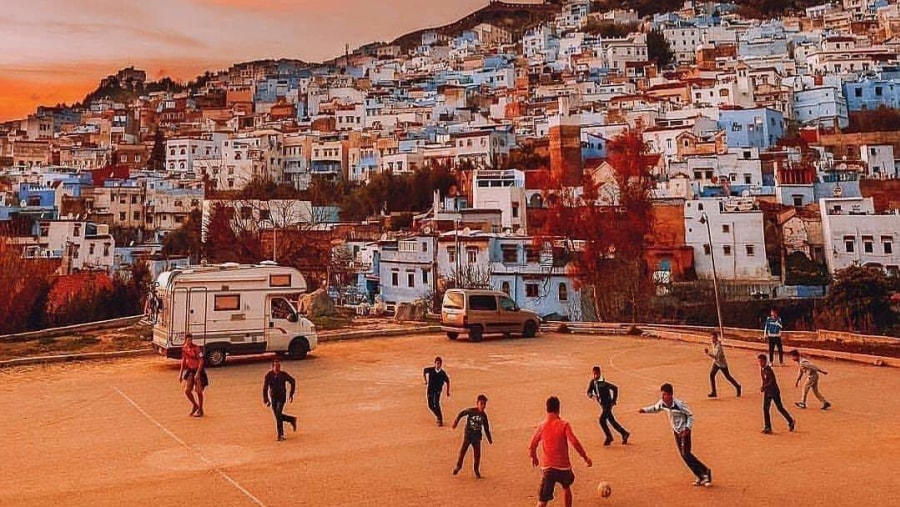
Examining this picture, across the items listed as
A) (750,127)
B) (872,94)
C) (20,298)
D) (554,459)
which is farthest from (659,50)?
(554,459)

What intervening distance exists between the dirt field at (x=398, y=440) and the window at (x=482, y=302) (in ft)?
15.5

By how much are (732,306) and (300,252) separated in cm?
2555

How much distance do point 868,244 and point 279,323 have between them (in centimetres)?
3969

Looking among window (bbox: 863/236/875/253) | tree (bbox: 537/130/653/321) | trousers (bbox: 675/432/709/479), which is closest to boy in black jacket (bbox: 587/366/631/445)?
trousers (bbox: 675/432/709/479)

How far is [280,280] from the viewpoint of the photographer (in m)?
16.4

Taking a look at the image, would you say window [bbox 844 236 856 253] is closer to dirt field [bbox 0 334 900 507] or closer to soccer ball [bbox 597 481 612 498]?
dirt field [bbox 0 334 900 507]

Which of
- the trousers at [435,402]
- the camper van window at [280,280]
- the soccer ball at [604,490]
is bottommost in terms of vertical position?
the soccer ball at [604,490]

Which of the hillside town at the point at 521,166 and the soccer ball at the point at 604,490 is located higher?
the hillside town at the point at 521,166

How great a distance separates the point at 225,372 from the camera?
50.6 ft

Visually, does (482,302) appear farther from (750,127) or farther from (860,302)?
(750,127)

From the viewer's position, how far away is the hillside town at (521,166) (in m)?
40.9

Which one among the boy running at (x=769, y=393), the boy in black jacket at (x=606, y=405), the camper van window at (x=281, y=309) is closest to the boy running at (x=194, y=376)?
the camper van window at (x=281, y=309)

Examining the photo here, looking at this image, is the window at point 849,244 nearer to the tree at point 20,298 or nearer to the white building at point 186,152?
the tree at point 20,298

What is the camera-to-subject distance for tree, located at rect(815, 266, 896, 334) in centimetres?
2692
